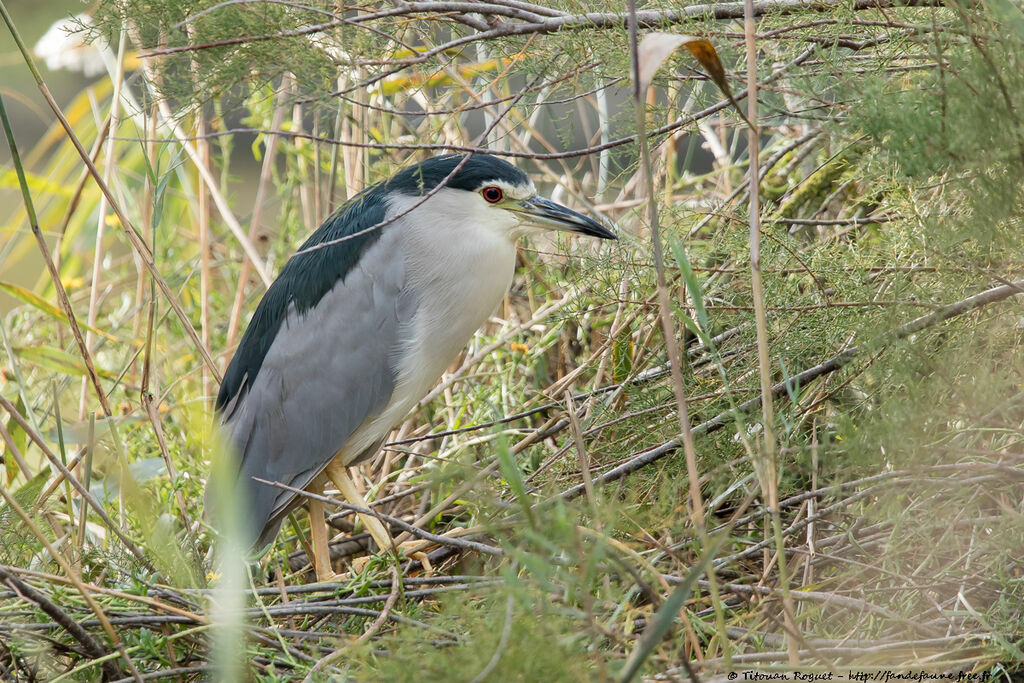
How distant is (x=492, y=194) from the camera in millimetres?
2400

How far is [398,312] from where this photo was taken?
245 centimetres

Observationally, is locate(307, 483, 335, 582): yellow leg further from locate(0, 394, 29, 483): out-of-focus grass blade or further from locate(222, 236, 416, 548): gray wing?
locate(0, 394, 29, 483): out-of-focus grass blade

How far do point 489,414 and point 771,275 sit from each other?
941 millimetres

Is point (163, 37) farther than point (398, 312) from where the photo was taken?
No

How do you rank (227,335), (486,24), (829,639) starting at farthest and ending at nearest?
(227,335) → (486,24) → (829,639)

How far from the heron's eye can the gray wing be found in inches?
11.2

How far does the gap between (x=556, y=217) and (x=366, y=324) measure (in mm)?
580

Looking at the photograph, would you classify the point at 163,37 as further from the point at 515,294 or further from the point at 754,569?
the point at 754,569

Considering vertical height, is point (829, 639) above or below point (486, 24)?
below

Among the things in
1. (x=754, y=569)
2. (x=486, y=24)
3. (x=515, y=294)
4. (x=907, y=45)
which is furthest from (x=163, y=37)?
(x=754, y=569)

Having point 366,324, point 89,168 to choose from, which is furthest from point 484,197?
point 89,168

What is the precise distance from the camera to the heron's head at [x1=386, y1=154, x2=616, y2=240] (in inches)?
92.7

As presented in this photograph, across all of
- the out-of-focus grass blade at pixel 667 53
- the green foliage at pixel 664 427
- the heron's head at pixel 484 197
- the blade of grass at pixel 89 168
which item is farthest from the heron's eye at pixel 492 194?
the out-of-focus grass blade at pixel 667 53

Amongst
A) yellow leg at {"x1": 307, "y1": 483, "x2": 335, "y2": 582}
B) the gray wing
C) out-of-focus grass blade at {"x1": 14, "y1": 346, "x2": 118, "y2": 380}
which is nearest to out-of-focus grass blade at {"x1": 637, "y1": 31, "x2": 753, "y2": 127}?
the gray wing
